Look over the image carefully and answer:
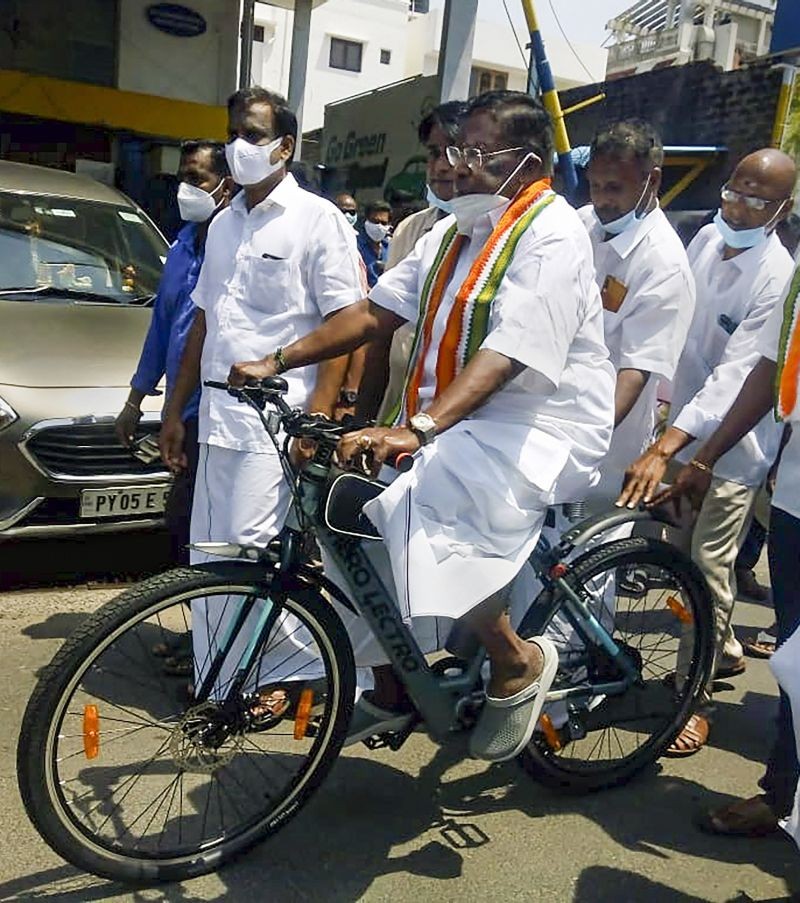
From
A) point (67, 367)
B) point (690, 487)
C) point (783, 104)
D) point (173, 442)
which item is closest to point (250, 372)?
point (173, 442)

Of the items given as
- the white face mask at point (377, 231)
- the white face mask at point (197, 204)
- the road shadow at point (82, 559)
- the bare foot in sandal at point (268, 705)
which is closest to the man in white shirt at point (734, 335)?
the bare foot in sandal at point (268, 705)

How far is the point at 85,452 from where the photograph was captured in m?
4.28

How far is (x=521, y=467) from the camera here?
8.08 ft

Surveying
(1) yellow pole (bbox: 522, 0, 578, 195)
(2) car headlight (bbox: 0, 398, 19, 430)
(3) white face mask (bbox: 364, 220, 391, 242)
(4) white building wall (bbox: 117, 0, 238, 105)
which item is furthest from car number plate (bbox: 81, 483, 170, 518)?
(4) white building wall (bbox: 117, 0, 238, 105)

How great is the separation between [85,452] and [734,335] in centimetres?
265

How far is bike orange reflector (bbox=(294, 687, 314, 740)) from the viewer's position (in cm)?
253

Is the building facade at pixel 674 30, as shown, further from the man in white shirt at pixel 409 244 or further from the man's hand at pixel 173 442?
the man's hand at pixel 173 442

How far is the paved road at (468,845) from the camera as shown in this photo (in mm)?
2508

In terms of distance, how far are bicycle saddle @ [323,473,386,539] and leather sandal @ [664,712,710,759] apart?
1.51 metres

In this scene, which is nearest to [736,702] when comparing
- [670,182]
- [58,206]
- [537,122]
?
[537,122]

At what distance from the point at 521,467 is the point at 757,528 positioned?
10.1 ft

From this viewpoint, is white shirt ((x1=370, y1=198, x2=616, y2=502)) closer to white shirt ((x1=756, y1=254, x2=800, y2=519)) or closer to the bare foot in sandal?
white shirt ((x1=756, y1=254, x2=800, y2=519))

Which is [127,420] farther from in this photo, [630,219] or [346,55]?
[346,55]

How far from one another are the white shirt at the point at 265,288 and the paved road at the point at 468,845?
110cm
